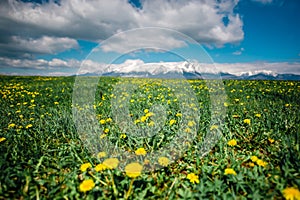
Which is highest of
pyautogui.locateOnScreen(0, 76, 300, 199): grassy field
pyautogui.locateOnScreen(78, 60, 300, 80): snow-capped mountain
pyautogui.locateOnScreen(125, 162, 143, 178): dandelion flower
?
pyautogui.locateOnScreen(78, 60, 300, 80): snow-capped mountain

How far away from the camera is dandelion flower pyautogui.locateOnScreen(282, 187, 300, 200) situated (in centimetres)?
193

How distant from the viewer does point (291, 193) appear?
197 centimetres

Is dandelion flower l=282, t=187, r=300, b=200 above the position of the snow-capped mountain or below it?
below

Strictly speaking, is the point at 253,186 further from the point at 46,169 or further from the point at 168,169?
the point at 46,169

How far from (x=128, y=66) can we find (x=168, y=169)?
272 cm

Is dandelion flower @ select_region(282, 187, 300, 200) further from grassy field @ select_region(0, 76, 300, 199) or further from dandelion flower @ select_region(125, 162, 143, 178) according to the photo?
dandelion flower @ select_region(125, 162, 143, 178)

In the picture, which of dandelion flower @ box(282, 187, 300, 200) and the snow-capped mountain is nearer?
dandelion flower @ box(282, 187, 300, 200)

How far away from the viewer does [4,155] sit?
9.47 ft

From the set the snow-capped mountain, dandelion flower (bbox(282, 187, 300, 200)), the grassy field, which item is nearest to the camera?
dandelion flower (bbox(282, 187, 300, 200))

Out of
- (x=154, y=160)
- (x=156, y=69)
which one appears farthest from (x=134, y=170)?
(x=156, y=69)

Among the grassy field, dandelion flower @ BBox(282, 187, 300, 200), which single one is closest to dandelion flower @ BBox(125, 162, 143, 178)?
the grassy field

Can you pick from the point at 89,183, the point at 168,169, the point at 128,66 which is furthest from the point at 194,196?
the point at 128,66

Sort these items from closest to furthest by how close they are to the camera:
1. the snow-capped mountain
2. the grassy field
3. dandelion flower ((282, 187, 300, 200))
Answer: dandelion flower ((282, 187, 300, 200)) < the grassy field < the snow-capped mountain

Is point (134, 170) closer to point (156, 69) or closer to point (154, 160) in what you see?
point (154, 160)
